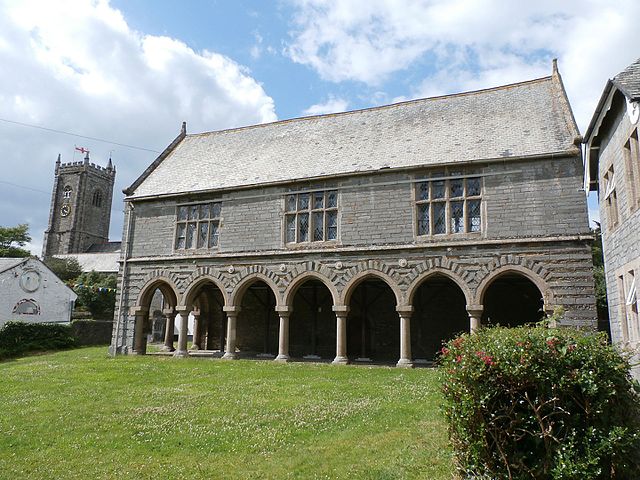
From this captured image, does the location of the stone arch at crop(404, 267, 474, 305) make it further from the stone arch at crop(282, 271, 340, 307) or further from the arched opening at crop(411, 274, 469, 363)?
the arched opening at crop(411, 274, 469, 363)

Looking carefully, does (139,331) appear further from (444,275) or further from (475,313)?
(475,313)

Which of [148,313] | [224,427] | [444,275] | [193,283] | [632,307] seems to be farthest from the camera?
[148,313]

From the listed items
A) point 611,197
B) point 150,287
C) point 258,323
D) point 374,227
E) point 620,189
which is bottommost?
point 258,323

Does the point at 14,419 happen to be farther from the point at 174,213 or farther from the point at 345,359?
the point at 174,213

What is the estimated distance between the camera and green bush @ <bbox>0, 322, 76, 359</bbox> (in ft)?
86.0

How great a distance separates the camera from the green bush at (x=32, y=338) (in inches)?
1032

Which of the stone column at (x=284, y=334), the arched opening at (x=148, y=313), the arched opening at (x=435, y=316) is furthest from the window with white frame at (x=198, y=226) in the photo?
the arched opening at (x=435, y=316)

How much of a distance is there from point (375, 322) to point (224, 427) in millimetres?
14000

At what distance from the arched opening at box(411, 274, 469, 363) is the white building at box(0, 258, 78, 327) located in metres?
25.7

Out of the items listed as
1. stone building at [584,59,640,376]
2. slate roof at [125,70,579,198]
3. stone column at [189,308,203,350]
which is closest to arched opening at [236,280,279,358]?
stone column at [189,308,203,350]

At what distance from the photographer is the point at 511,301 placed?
20.2 meters

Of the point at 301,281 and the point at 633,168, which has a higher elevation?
the point at 633,168

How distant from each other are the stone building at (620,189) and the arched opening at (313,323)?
13232mm

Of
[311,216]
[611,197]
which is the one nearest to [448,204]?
[311,216]
